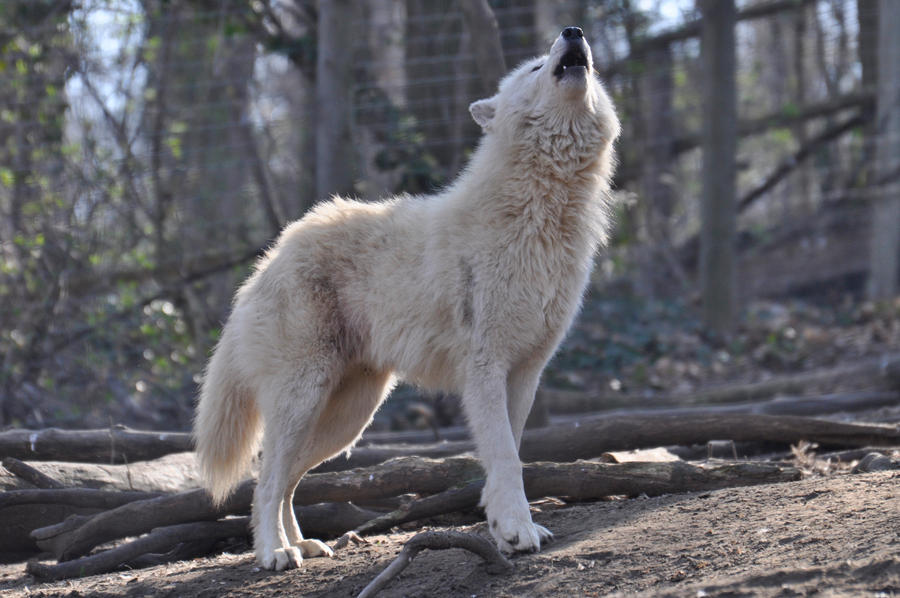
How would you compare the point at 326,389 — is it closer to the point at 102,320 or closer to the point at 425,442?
the point at 425,442

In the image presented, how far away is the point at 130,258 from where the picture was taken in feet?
26.8

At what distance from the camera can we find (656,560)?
3150mm

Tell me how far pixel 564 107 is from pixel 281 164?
5.16m

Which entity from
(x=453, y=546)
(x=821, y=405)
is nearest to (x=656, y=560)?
(x=453, y=546)

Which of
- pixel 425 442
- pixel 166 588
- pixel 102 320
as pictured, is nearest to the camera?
pixel 166 588

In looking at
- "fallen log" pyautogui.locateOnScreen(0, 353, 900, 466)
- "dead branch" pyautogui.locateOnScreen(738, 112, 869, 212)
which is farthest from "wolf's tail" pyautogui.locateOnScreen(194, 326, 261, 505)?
"dead branch" pyautogui.locateOnScreen(738, 112, 869, 212)

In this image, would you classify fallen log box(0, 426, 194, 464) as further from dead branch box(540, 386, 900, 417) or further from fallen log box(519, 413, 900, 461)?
dead branch box(540, 386, 900, 417)

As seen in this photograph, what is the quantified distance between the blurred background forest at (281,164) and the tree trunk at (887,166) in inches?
0.9

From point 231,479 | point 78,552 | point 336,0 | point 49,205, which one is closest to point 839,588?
point 231,479

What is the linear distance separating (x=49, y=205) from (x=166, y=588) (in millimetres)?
5299

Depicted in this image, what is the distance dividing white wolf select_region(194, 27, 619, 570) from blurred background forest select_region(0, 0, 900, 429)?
2325mm

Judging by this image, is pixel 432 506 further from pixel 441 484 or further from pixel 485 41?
pixel 485 41

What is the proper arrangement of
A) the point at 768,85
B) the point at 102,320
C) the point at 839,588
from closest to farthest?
the point at 839,588
the point at 102,320
the point at 768,85

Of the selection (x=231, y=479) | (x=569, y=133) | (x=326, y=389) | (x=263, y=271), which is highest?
(x=569, y=133)
